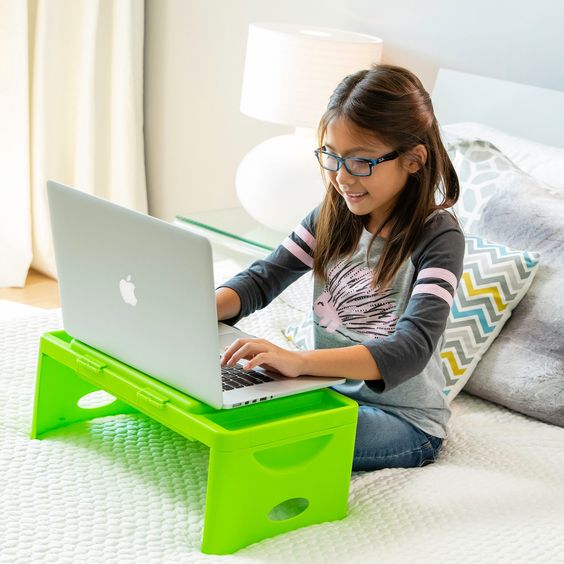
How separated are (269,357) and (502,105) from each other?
120 cm

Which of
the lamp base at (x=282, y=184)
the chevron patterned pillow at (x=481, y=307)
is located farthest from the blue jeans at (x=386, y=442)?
the lamp base at (x=282, y=184)

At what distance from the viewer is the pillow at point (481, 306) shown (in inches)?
68.4

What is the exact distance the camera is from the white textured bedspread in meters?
1.21

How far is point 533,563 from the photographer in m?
1.21

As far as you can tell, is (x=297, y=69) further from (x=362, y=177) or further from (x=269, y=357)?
(x=269, y=357)

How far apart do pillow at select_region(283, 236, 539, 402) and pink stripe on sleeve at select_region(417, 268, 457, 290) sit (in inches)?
13.2

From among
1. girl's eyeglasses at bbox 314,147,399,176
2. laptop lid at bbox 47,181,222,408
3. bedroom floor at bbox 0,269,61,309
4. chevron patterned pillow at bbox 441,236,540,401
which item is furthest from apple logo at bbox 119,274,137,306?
bedroom floor at bbox 0,269,61,309

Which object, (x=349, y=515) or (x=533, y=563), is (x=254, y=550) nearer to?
(x=349, y=515)

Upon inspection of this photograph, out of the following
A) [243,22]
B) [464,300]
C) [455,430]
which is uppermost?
[243,22]

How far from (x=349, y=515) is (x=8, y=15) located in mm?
2310

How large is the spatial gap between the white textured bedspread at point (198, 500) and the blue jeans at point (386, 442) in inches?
0.9

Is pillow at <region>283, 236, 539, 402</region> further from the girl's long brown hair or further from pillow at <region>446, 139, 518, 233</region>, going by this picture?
the girl's long brown hair

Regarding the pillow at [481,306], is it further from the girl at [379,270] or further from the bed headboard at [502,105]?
the bed headboard at [502,105]

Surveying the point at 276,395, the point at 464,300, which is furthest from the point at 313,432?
the point at 464,300
